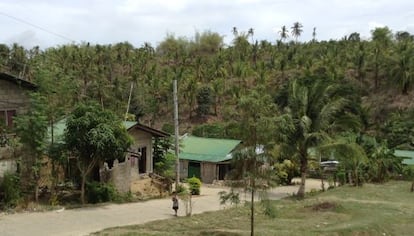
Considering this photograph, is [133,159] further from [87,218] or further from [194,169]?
[87,218]

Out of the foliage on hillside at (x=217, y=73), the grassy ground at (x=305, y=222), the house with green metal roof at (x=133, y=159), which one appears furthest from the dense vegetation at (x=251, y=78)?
the grassy ground at (x=305, y=222)

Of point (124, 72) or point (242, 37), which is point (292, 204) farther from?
point (242, 37)

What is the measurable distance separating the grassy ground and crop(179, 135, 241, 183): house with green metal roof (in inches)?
504

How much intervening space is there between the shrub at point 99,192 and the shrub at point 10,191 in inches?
123

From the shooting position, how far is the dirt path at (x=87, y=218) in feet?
55.9

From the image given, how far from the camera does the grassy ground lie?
1540 centimetres

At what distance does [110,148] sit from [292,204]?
26.8ft

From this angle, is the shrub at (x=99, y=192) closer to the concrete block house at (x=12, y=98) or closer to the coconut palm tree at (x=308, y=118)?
the concrete block house at (x=12, y=98)

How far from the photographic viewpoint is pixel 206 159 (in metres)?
35.7

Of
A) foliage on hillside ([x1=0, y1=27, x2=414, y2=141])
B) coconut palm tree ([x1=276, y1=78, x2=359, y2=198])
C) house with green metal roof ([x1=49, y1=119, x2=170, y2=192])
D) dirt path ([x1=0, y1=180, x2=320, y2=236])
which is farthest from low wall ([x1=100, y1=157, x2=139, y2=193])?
foliage on hillside ([x1=0, y1=27, x2=414, y2=141])

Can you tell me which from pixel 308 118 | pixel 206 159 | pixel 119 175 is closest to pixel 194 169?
pixel 206 159

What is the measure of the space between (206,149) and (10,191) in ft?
61.0

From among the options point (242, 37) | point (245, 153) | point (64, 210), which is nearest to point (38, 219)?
point (64, 210)

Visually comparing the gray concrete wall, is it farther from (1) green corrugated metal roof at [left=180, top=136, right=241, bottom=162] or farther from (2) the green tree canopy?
(1) green corrugated metal roof at [left=180, top=136, right=241, bottom=162]
